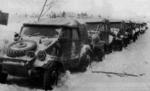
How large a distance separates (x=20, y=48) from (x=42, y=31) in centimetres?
139

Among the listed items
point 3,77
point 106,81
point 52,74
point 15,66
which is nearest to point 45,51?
point 52,74

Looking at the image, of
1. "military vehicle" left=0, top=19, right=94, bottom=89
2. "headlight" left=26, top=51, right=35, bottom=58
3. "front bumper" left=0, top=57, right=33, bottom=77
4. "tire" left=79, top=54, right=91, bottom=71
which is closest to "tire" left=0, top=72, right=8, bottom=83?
"military vehicle" left=0, top=19, right=94, bottom=89

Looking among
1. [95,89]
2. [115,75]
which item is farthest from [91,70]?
[95,89]

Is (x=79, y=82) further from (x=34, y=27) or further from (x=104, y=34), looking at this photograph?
(x=104, y=34)

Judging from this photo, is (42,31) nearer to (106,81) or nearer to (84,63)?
(106,81)

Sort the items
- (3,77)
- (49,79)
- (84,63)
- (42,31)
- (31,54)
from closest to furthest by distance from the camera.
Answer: (31,54), (49,79), (3,77), (42,31), (84,63)

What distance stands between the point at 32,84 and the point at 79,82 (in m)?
1.49

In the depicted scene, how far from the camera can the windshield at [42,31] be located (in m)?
9.59

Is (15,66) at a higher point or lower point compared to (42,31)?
lower

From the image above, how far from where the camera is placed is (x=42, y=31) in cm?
974

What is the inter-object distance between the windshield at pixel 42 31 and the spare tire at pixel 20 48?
79 cm

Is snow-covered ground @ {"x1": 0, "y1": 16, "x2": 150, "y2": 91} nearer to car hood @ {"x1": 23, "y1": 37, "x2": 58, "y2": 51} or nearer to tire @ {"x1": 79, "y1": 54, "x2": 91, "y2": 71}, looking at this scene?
tire @ {"x1": 79, "y1": 54, "x2": 91, "y2": 71}

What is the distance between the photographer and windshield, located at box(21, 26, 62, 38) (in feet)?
31.5

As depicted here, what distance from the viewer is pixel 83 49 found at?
1191 centimetres
